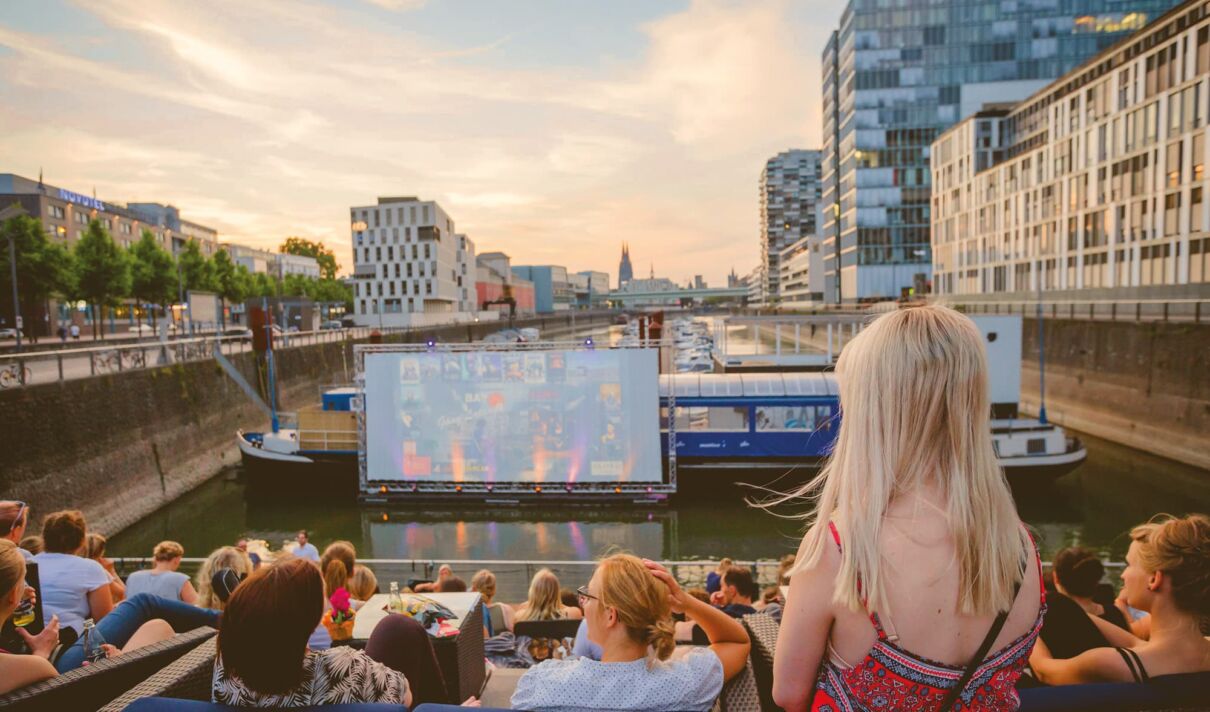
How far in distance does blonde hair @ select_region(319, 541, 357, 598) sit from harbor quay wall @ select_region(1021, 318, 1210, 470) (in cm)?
2467

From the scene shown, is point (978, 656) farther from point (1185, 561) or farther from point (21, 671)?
point (21, 671)

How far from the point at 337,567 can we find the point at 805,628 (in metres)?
5.22

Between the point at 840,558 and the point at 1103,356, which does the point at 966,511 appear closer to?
the point at 840,558

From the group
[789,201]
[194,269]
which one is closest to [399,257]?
[194,269]

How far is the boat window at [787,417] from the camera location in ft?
63.5

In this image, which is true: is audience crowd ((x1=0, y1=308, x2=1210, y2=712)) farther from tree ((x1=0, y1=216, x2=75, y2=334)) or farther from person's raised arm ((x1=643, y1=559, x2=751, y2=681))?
tree ((x1=0, y1=216, x2=75, y2=334))

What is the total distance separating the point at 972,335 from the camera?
5.57 feet

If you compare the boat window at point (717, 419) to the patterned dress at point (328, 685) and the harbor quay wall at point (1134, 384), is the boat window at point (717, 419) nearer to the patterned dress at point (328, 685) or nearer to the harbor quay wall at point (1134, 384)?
the harbor quay wall at point (1134, 384)

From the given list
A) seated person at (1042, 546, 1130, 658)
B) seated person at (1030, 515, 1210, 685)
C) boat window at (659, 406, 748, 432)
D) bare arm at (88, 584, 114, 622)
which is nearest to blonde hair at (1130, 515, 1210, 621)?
seated person at (1030, 515, 1210, 685)

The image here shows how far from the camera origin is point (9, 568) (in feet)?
9.05

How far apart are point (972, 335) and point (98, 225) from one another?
1972 inches

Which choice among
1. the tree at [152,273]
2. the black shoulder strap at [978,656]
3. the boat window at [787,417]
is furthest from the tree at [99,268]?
the black shoulder strap at [978,656]

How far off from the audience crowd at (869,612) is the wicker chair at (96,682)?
85 millimetres

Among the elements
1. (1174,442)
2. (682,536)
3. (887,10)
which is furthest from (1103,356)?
(887,10)
